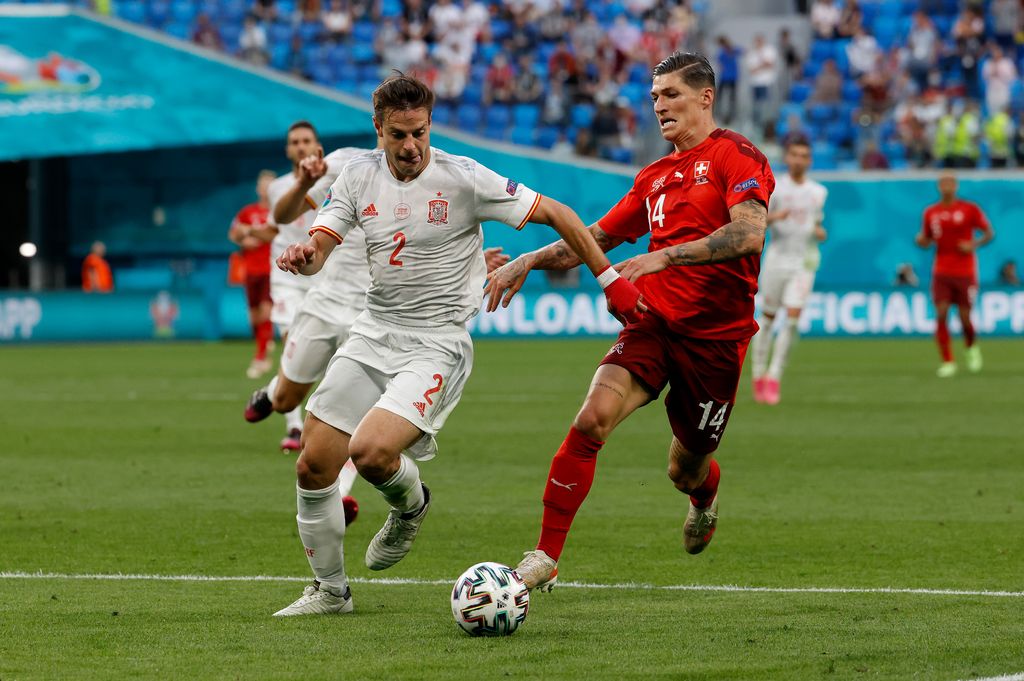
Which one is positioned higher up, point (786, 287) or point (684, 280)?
point (684, 280)

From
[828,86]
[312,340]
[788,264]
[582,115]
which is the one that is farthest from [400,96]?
[582,115]

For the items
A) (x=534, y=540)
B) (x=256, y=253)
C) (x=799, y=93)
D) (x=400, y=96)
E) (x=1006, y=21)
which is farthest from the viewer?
(x=799, y=93)

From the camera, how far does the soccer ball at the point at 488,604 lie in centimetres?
628

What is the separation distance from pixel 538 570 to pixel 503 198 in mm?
1554

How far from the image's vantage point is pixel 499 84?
32812mm

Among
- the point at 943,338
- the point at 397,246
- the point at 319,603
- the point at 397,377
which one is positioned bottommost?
the point at 943,338

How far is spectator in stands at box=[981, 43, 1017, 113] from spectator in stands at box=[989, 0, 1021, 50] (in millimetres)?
865

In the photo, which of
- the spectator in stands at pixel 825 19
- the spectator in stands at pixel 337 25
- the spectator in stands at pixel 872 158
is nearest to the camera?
the spectator in stands at pixel 872 158

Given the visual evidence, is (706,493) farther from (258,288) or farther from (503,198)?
(258,288)

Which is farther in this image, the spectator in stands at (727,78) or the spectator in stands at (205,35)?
the spectator in stands at (205,35)

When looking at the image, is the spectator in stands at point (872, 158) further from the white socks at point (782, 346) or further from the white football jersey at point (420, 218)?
the white football jersey at point (420, 218)

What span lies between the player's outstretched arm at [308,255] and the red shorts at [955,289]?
16.0 meters

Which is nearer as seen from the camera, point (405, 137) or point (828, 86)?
point (405, 137)

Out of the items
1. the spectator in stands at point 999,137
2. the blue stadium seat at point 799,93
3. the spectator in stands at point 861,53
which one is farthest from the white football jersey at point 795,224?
the spectator in stands at point 861,53
